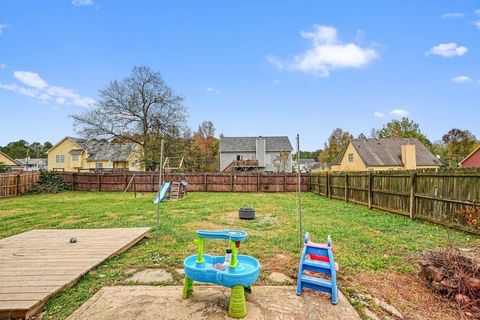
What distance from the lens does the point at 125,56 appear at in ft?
49.0

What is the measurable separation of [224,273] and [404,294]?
2200 millimetres

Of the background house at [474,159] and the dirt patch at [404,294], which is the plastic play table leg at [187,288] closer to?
the dirt patch at [404,294]

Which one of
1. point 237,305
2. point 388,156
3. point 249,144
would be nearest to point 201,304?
point 237,305

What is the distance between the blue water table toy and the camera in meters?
2.39

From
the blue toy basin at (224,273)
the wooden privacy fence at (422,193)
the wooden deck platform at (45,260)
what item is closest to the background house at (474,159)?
the wooden privacy fence at (422,193)

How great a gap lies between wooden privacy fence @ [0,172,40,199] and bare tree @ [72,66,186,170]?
16.8 feet

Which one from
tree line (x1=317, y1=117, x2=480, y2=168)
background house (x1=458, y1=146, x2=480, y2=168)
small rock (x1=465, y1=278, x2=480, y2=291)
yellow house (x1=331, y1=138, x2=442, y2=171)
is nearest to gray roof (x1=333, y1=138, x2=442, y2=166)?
yellow house (x1=331, y1=138, x2=442, y2=171)

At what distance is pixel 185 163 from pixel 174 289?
22246 mm

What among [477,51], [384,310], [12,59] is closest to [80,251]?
[384,310]

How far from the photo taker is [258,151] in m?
33.8

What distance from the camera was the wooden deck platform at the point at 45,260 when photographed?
263 centimetres

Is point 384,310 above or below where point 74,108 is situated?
below

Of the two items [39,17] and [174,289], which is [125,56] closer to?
[39,17]

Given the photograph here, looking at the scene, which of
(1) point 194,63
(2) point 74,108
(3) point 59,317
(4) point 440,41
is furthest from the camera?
(2) point 74,108
